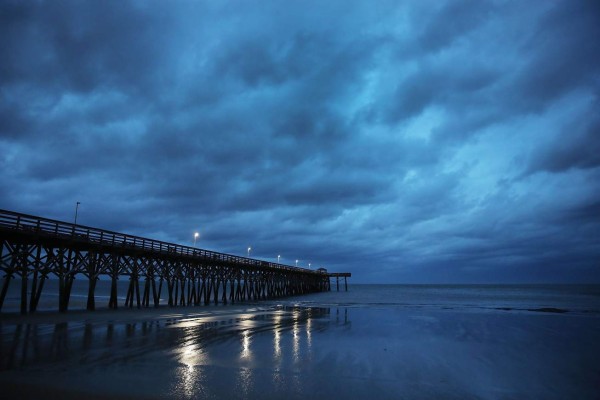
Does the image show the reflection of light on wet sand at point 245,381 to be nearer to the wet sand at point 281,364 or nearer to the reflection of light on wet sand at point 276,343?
the wet sand at point 281,364

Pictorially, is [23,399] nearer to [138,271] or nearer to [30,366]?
[30,366]

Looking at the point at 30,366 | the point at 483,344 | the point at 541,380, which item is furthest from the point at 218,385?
the point at 483,344

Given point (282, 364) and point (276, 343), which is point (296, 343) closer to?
point (276, 343)

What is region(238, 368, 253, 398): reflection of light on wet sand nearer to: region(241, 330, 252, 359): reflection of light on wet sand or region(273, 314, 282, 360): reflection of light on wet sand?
region(241, 330, 252, 359): reflection of light on wet sand

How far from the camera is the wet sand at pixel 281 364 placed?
7.07m

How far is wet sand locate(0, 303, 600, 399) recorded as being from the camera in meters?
7.07

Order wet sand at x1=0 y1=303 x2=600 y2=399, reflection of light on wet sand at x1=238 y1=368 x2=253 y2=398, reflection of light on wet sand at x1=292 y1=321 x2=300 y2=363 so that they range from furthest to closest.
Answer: reflection of light on wet sand at x1=292 y1=321 x2=300 y2=363 < wet sand at x1=0 y1=303 x2=600 y2=399 < reflection of light on wet sand at x1=238 y1=368 x2=253 y2=398

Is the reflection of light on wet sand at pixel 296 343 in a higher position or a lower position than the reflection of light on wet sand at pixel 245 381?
lower

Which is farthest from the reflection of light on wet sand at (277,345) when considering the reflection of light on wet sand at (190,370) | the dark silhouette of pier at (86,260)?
the dark silhouette of pier at (86,260)

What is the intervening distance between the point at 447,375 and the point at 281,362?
4.29 meters

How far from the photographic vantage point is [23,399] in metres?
5.91

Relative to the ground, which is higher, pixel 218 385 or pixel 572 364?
pixel 218 385

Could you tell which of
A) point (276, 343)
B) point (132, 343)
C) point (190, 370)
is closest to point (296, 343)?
point (276, 343)

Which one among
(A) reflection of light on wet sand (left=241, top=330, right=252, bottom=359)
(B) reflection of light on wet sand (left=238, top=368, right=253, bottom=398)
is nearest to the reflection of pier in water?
(A) reflection of light on wet sand (left=241, top=330, right=252, bottom=359)
